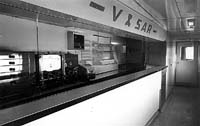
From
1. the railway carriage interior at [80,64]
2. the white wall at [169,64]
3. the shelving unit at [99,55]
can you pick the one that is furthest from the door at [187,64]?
the shelving unit at [99,55]

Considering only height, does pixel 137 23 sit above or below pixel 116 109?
above

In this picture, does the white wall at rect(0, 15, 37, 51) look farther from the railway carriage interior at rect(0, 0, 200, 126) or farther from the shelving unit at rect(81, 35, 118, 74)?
the shelving unit at rect(81, 35, 118, 74)

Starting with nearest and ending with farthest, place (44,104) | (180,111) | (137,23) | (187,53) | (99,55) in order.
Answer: (44,104), (137,23), (99,55), (180,111), (187,53)

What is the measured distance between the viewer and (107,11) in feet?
7.45

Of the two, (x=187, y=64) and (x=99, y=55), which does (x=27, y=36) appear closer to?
(x=99, y=55)

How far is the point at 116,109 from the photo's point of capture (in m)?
2.20

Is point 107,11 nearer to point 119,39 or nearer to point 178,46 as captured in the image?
point 119,39

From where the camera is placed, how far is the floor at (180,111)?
12.6ft

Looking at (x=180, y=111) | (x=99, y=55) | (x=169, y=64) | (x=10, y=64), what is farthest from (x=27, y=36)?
(x=169, y=64)

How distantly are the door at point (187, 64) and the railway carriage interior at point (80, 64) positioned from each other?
3.03 meters

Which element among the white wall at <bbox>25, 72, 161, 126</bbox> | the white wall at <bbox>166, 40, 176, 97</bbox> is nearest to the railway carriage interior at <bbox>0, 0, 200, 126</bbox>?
the white wall at <bbox>25, 72, 161, 126</bbox>

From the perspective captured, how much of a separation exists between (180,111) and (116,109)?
3.20 m

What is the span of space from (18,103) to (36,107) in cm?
15

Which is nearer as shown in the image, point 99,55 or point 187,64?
point 99,55
